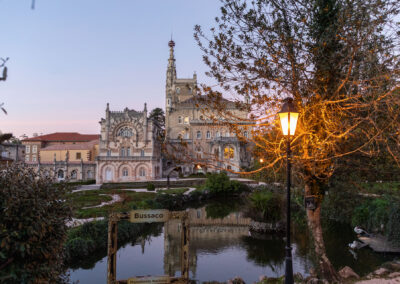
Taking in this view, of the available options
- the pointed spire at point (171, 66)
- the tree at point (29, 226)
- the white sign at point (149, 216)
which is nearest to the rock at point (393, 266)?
the white sign at point (149, 216)

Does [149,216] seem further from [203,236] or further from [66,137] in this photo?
[66,137]

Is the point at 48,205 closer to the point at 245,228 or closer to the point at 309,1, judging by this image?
the point at 309,1

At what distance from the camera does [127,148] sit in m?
42.8

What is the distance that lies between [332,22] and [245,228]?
39.7ft

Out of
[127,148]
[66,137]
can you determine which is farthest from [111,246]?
[66,137]

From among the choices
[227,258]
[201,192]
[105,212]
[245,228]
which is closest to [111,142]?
[201,192]

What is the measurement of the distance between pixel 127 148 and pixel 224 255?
3289 centimetres

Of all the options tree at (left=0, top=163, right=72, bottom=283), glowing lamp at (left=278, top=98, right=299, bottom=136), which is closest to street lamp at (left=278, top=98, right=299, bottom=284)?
glowing lamp at (left=278, top=98, right=299, bottom=136)

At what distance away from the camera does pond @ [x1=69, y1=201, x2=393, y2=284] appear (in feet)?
34.8

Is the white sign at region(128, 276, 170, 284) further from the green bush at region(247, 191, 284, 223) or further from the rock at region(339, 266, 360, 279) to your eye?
the green bush at region(247, 191, 284, 223)

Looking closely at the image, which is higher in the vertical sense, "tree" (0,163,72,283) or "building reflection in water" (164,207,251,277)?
"tree" (0,163,72,283)

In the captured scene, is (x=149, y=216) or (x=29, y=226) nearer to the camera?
(x=29, y=226)

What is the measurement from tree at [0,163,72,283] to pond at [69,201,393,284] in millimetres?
6363

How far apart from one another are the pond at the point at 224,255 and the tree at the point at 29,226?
6.36 meters
